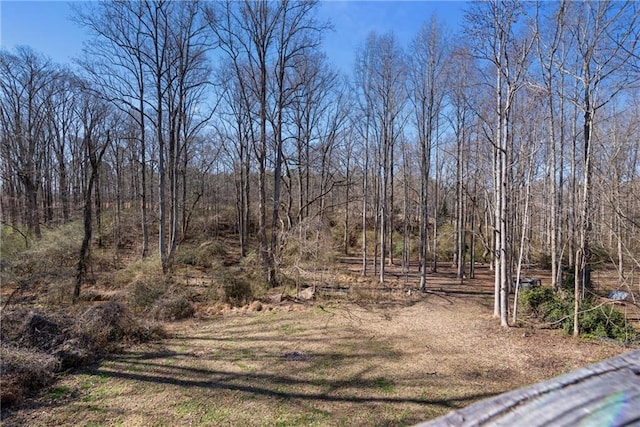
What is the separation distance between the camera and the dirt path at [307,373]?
163 inches

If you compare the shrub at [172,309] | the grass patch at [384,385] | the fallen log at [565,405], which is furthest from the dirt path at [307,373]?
the fallen log at [565,405]

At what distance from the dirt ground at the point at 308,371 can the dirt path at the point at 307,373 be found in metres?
0.02

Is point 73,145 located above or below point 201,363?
above

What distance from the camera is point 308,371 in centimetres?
538

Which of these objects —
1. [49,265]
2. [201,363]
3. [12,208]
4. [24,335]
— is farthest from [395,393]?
[12,208]

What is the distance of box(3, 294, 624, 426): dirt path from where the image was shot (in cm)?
414

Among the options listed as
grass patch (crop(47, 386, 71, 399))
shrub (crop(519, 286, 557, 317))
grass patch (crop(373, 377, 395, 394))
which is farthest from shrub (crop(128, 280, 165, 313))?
shrub (crop(519, 286, 557, 317))

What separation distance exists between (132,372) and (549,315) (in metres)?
9.35

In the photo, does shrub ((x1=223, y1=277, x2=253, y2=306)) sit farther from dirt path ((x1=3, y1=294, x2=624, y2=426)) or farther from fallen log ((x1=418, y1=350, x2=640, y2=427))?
fallen log ((x1=418, y1=350, x2=640, y2=427))

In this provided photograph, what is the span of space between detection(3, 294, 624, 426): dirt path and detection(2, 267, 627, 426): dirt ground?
0.07 feet

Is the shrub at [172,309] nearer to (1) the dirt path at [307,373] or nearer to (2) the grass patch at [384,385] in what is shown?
(1) the dirt path at [307,373]

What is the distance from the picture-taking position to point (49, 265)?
388 inches

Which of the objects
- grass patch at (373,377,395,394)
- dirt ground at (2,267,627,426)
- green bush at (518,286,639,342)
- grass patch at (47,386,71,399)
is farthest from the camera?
green bush at (518,286,639,342)

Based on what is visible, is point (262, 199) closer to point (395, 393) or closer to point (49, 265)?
point (49, 265)
